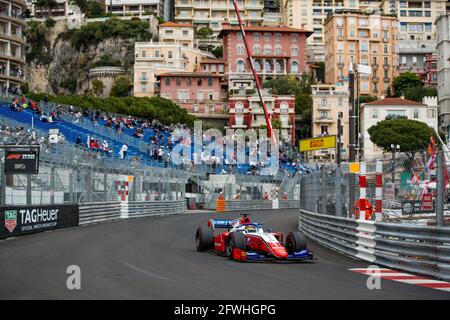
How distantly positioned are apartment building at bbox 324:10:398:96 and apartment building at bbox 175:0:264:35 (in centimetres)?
3945

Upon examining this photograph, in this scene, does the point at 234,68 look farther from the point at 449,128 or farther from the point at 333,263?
the point at 333,263

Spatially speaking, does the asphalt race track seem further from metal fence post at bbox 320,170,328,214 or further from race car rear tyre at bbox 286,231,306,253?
metal fence post at bbox 320,170,328,214

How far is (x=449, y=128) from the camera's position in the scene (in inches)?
4158

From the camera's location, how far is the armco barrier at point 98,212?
29.8 meters

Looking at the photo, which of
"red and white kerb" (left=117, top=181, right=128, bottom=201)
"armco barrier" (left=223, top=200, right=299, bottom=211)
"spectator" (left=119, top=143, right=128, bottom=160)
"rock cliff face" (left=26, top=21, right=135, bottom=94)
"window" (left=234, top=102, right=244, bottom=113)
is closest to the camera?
"red and white kerb" (left=117, top=181, right=128, bottom=201)

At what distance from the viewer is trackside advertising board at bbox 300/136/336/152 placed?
23344mm

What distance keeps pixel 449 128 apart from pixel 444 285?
9768 centimetres

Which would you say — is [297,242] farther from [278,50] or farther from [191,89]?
[278,50]

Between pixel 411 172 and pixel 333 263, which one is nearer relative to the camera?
pixel 411 172

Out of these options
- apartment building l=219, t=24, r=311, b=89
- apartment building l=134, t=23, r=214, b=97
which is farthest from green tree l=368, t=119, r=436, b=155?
apartment building l=219, t=24, r=311, b=89

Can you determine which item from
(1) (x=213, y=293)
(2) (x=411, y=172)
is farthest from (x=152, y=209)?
(1) (x=213, y=293)

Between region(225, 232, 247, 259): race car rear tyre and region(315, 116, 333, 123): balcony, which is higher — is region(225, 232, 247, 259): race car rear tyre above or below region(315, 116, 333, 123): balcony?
below

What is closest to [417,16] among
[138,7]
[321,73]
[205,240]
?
[321,73]

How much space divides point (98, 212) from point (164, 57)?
362 feet
